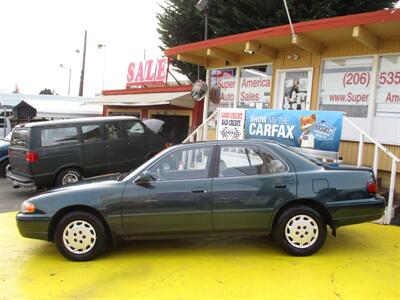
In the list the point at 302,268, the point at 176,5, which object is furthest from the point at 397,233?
the point at 176,5

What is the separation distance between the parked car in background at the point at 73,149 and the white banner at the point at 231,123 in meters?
2.70

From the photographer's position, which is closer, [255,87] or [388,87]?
[388,87]

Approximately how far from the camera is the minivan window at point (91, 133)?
10.3 meters

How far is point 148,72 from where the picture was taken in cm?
1858

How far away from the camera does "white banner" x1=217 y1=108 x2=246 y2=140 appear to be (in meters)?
8.86

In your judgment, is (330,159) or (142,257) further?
(330,159)

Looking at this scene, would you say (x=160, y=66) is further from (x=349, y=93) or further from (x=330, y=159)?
(x=330, y=159)

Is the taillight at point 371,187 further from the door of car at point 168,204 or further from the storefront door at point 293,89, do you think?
the storefront door at point 293,89

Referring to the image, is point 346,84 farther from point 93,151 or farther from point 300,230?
point 93,151

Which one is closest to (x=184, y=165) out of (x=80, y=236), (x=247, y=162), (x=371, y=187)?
(x=247, y=162)

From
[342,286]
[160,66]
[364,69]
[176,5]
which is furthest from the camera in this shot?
[160,66]

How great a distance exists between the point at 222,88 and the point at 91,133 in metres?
3.75

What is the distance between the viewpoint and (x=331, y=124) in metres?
7.41

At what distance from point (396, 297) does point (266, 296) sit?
124 cm
